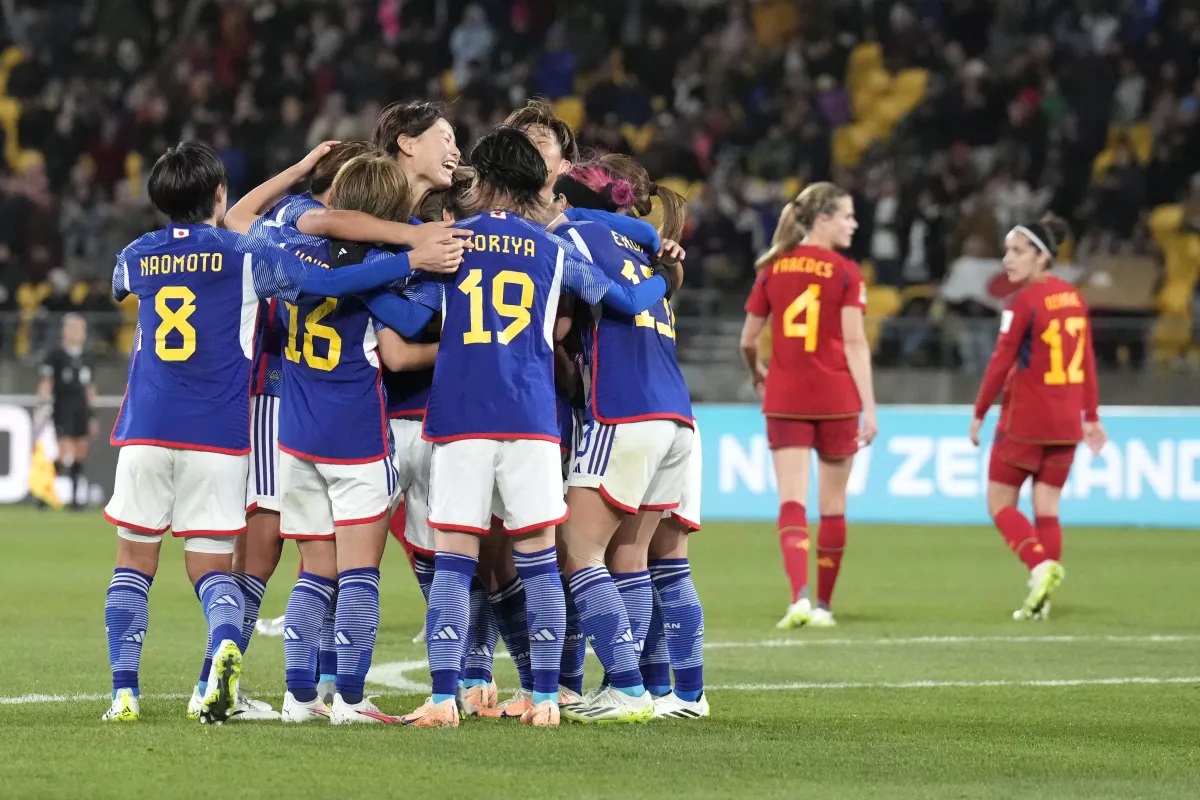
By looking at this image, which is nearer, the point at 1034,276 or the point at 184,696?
the point at 184,696

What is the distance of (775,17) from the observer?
78.0ft

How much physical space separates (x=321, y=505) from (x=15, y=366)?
13.5m

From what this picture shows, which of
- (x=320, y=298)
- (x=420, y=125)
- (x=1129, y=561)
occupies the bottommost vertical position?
(x=1129, y=561)

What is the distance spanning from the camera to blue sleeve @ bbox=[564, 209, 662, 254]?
6477 mm

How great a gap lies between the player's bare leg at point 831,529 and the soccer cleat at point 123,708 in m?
4.70

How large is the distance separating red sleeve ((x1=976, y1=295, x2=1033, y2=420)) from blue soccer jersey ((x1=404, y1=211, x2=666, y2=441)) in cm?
531

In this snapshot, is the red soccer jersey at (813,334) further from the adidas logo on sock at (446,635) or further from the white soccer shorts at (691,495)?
the adidas logo on sock at (446,635)

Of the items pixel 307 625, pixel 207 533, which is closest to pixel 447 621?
pixel 307 625

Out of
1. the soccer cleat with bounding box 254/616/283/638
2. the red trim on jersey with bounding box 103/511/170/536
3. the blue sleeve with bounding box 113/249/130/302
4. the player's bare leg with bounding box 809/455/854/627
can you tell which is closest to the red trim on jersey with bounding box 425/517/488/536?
the red trim on jersey with bounding box 103/511/170/536

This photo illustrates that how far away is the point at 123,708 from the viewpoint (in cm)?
612

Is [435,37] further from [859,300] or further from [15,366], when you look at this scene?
[859,300]

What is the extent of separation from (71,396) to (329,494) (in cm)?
1248

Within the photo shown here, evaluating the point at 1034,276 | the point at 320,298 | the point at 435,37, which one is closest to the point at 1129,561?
the point at 1034,276

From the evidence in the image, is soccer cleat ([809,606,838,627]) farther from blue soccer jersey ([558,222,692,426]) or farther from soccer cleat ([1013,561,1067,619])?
blue soccer jersey ([558,222,692,426])
